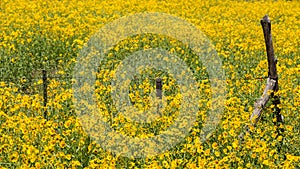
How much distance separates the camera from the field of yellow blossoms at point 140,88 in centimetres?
560

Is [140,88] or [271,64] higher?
[271,64]

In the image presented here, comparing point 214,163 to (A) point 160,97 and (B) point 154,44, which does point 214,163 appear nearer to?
(A) point 160,97

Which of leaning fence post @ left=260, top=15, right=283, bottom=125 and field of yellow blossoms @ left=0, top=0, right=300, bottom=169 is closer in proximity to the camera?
field of yellow blossoms @ left=0, top=0, right=300, bottom=169

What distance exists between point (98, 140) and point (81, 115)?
39.3 inches

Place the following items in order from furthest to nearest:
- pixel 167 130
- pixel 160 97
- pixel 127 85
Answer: pixel 127 85 → pixel 160 97 → pixel 167 130

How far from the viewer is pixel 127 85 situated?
26.5ft

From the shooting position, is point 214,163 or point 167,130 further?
point 167,130

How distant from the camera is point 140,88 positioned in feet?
28.7

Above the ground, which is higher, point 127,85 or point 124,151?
point 127,85

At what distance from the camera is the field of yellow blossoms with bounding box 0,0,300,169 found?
5.60m

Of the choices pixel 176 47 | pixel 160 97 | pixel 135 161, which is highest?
pixel 176 47

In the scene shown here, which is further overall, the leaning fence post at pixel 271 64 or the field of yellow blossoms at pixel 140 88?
the leaning fence post at pixel 271 64

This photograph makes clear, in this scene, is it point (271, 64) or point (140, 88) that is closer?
point (271, 64)

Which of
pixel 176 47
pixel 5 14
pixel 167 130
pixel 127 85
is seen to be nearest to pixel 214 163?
pixel 167 130
